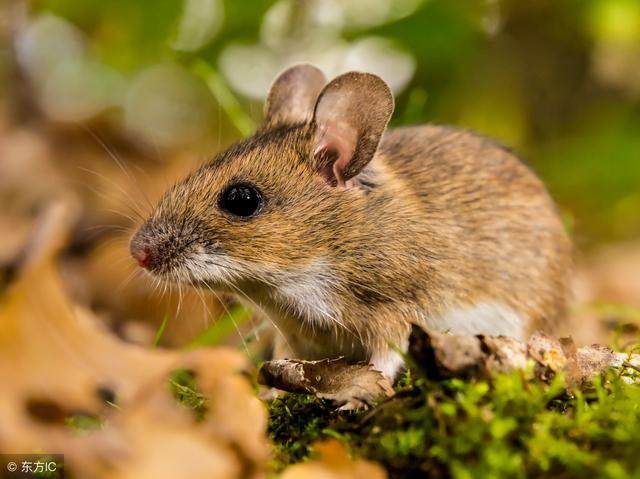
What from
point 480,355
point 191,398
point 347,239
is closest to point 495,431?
point 480,355

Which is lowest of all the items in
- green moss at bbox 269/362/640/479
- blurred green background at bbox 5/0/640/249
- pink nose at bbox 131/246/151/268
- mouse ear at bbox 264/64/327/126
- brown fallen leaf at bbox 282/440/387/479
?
brown fallen leaf at bbox 282/440/387/479

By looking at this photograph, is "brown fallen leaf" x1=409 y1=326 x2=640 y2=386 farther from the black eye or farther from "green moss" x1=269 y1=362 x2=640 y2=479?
the black eye

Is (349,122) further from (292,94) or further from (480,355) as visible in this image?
(480,355)

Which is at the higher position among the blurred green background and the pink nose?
the blurred green background

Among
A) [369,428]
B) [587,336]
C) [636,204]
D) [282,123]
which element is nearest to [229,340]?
[282,123]

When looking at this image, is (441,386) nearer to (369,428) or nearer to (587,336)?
(369,428)

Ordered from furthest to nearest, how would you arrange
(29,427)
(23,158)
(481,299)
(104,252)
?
1. (23,158)
2. (104,252)
3. (481,299)
4. (29,427)

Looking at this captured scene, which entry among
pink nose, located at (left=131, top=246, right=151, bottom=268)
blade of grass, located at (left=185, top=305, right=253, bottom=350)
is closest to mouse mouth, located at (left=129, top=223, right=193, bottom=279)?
pink nose, located at (left=131, top=246, right=151, bottom=268)
